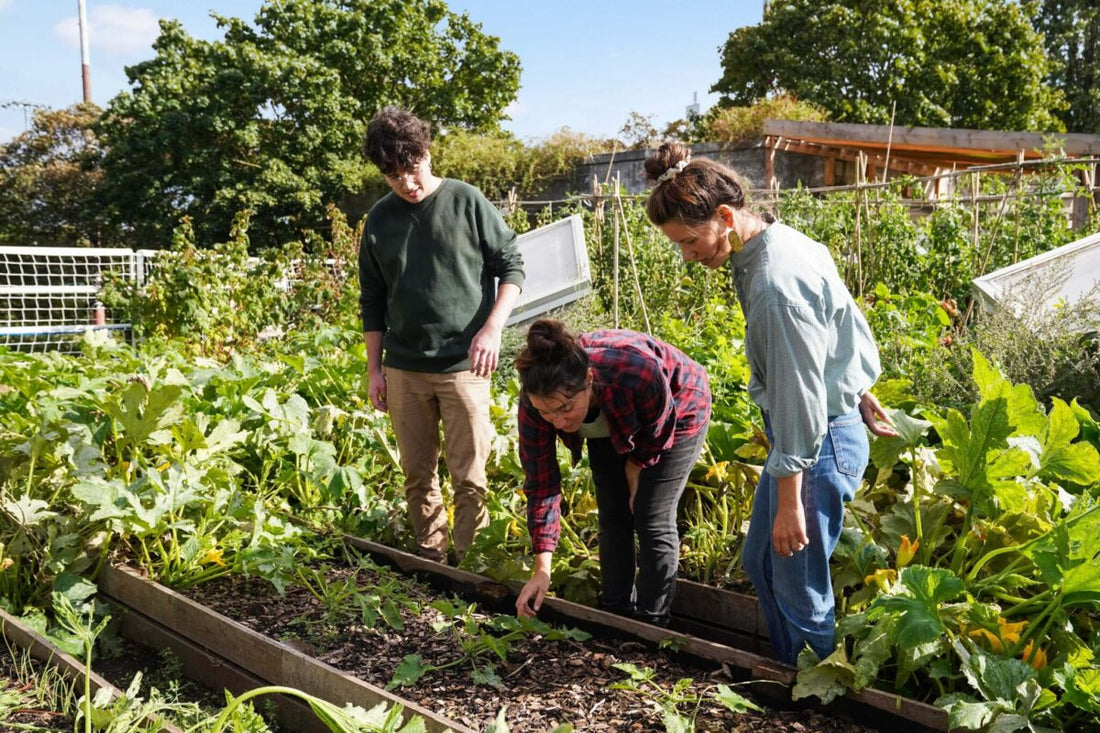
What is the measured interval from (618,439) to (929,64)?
26.1 meters

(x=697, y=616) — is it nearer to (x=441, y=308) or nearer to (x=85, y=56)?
(x=441, y=308)

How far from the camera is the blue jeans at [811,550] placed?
2182 millimetres

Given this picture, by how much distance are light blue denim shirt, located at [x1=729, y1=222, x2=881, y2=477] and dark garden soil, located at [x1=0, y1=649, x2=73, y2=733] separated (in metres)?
1.96

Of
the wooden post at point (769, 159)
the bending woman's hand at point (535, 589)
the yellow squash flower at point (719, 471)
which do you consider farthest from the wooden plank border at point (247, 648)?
the wooden post at point (769, 159)

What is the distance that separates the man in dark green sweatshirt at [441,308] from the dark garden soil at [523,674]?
550 mm

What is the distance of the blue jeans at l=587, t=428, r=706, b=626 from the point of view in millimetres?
2766

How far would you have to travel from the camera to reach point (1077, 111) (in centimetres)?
2736

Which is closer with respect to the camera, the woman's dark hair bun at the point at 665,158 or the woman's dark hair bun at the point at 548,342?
the woman's dark hair bun at the point at 665,158

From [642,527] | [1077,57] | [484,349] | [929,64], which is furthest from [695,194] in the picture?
[1077,57]

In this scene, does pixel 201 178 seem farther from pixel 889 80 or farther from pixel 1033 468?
pixel 1033 468

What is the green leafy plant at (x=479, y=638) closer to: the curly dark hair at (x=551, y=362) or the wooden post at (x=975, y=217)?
the curly dark hair at (x=551, y=362)

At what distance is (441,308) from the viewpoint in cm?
338

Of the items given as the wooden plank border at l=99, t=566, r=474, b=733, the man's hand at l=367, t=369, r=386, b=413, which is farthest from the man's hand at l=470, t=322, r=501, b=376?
the wooden plank border at l=99, t=566, r=474, b=733

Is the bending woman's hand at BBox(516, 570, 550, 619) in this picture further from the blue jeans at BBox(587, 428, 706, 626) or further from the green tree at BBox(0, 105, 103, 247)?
the green tree at BBox(0, 105, 103, 247)
